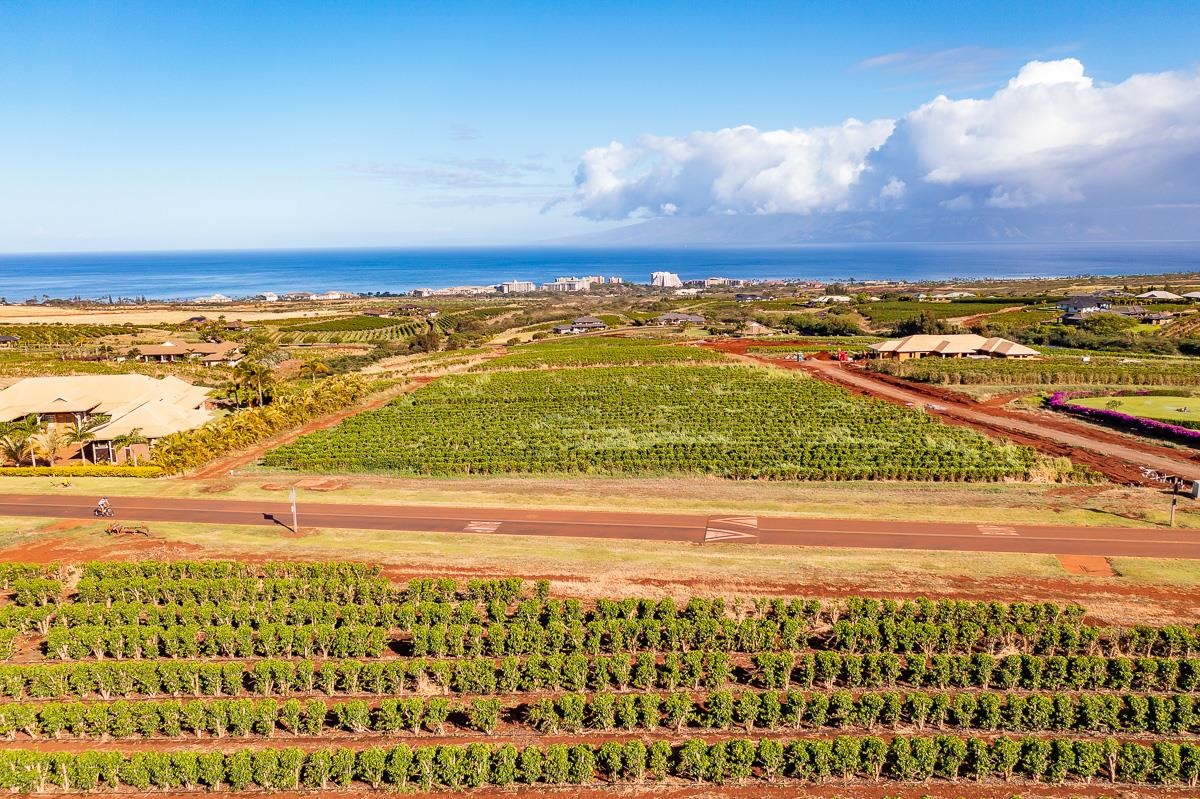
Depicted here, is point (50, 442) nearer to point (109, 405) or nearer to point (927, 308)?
point (109, 405)

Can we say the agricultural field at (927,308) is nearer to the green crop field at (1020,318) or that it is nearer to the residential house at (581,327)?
the green crop field at (1020,318)

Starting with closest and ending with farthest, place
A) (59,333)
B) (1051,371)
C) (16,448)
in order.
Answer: (16,448) → (1051,371) → (59,333)

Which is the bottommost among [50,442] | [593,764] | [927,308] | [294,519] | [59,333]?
[593,764]

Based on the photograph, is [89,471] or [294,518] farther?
[89,471]

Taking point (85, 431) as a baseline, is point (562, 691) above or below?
below

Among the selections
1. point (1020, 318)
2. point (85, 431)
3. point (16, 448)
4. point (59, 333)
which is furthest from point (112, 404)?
point (1020, 318)

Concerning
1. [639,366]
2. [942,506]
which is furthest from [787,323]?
[942,506]

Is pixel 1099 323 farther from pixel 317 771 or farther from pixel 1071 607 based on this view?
pixel 317 771
